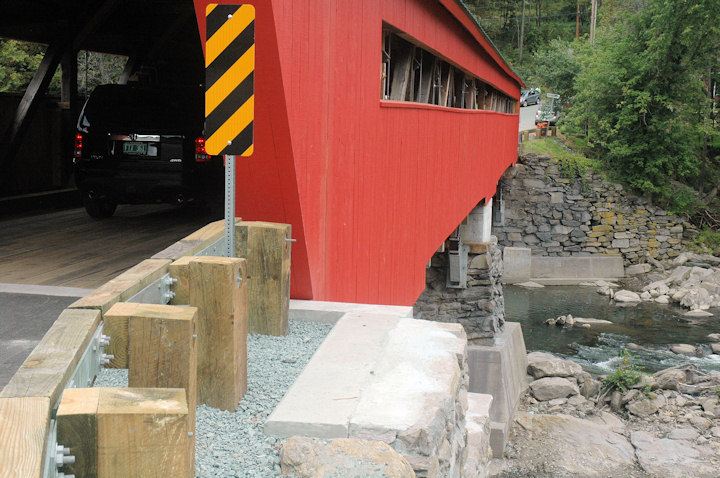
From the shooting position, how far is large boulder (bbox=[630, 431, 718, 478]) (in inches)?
455

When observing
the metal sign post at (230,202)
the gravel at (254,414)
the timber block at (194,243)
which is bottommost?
the gravel at (254,414)

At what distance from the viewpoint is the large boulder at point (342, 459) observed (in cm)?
250

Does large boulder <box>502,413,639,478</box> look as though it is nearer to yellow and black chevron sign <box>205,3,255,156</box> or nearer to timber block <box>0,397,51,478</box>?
yellow and black chevron sign <box>205,3,255,156</box>

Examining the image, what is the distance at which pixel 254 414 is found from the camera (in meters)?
3.19

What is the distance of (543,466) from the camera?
1202cm

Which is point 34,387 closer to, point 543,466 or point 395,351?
point 395,351

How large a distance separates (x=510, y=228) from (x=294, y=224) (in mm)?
24784

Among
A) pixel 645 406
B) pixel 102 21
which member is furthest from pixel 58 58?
pixel 645 406

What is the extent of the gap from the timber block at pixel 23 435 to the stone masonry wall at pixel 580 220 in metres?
27.4

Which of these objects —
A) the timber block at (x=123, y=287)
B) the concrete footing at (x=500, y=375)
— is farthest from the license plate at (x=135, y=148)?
the concrete footing at (x=500, y=375)

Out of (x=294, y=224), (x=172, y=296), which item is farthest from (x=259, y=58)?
(x=172, y=296)

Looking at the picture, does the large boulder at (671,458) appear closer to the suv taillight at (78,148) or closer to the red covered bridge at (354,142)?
the red covered bridge at (354,142)

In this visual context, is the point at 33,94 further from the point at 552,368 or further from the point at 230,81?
the point at 552,368

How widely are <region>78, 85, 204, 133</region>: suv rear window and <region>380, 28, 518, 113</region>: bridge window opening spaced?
2.16 m
